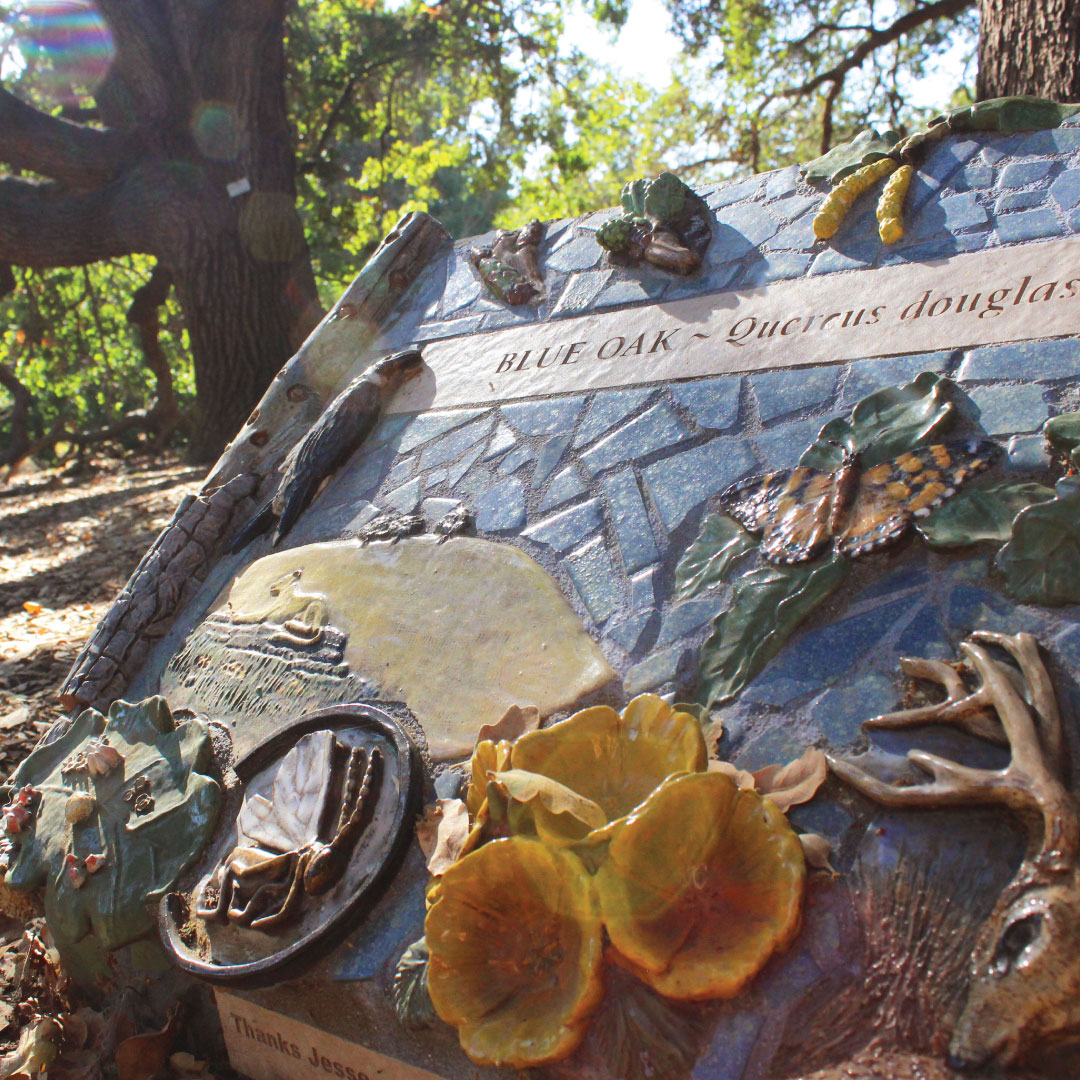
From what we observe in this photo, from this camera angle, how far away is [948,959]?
1269 mm

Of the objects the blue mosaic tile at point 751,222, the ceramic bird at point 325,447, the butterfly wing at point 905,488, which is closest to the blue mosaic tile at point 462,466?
the ceramic bird at point 325,447

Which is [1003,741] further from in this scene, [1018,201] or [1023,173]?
[1023,173]

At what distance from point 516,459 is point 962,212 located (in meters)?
1.32

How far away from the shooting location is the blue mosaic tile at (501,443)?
264 cm

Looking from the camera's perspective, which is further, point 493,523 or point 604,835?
point 493,523

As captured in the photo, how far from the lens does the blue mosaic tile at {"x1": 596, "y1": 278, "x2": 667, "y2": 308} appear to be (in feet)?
9.34

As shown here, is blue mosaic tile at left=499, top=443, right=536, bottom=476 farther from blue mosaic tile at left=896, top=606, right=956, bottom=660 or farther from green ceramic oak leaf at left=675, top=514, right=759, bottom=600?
blue mosaic tile at left=896, top=606, right=956, bottom=660

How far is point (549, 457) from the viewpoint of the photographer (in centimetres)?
253

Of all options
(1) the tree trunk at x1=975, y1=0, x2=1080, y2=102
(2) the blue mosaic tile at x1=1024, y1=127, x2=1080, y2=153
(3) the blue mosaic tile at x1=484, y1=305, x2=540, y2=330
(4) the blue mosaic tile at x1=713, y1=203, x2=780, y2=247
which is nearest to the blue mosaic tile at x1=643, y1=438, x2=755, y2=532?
(4) the blue mosaic tile at x1=713, y1=203, x2=780, y2=247

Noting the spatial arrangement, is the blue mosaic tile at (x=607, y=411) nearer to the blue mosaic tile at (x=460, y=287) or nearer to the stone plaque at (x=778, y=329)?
the stone plaque at (x=778, y=329)

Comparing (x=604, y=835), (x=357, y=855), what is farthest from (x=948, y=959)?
(x=357, y=855)

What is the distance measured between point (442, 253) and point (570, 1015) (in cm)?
289

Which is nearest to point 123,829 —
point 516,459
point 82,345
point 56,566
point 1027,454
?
point 516,459

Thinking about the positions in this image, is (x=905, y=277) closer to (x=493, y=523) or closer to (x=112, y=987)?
(x=493, y=523)
